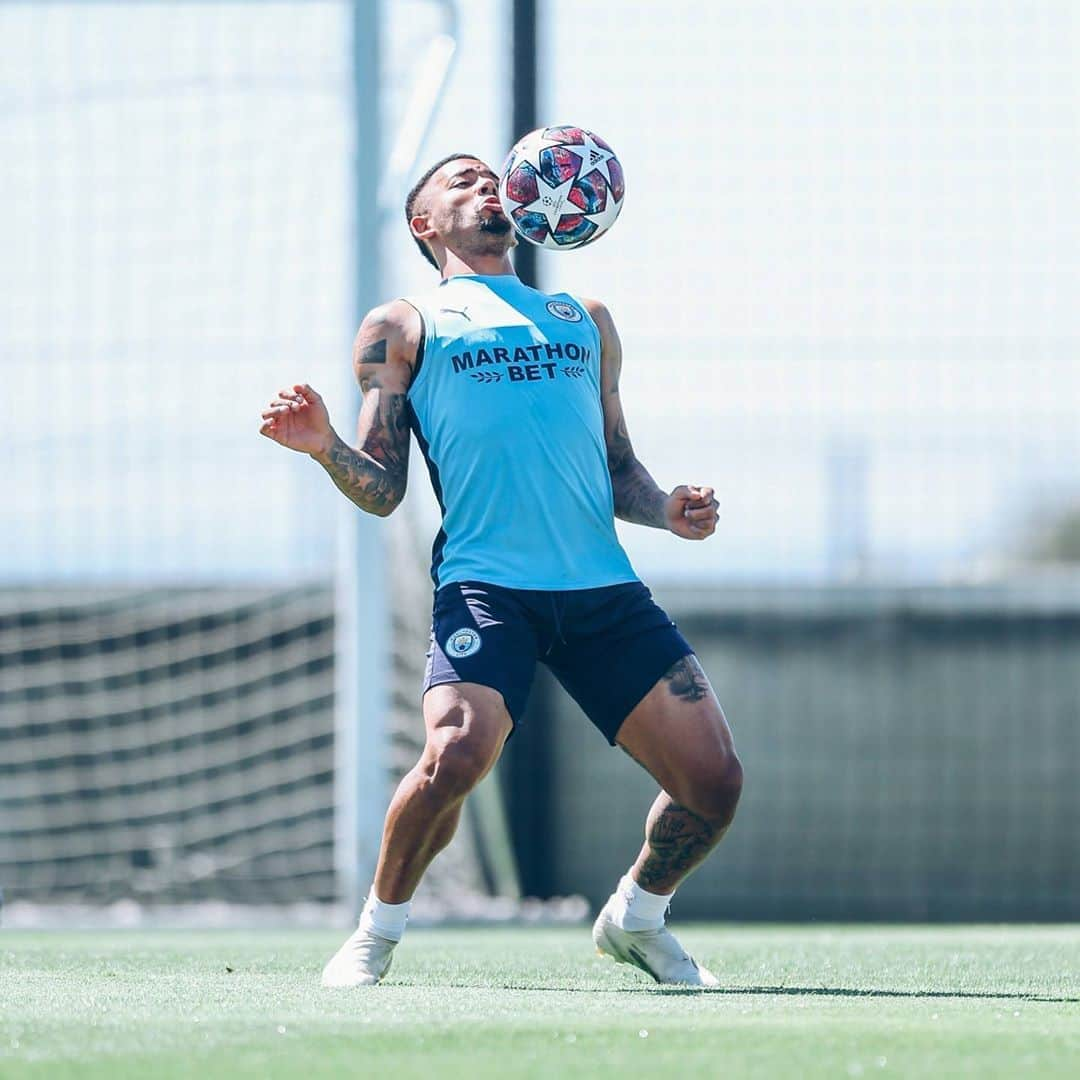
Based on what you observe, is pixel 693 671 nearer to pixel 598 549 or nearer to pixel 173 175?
pixel 598 549

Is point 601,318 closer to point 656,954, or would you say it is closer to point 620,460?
point 620,460

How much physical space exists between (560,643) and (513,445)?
0.57 metres

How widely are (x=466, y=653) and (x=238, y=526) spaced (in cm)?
887

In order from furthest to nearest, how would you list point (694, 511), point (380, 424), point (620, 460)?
point (620, 460) < point (380, 424) < point (694, 511)

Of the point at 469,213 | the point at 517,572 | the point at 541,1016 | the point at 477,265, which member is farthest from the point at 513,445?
the point at 541,1016

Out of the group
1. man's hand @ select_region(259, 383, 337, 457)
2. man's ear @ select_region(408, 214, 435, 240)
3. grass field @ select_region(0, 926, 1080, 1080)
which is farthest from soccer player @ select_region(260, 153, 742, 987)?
grass field @ select_region(0, 926, 1080, 1080)

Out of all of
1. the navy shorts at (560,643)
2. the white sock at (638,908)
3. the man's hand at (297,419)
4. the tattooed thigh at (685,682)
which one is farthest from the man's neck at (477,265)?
the white sock at (638,908)

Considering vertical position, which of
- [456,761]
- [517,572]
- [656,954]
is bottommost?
[656,954]

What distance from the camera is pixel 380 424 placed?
5.90 metres

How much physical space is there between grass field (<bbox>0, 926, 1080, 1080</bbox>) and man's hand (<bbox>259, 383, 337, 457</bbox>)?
143cm

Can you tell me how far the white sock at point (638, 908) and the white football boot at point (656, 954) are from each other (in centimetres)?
2

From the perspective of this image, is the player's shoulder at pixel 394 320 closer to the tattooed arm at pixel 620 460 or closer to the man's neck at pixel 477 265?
the man's neck at pixel 477 265

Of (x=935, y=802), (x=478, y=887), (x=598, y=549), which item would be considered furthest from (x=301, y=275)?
(x=598, y=549)

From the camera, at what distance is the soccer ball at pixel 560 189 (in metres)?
5.93
